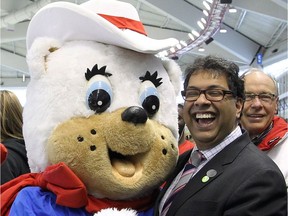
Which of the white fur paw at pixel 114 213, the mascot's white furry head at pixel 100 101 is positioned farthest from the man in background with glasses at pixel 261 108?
the white fur paw at pixel 114 213

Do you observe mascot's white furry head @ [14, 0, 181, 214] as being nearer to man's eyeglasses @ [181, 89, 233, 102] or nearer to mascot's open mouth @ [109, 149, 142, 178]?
mascot's open mouth @ [109, 149, 142, 178]

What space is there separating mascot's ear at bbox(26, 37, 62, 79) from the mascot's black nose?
438mm

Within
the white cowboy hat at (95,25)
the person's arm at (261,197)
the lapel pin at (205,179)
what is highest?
the white cowboy hat at (95,25)

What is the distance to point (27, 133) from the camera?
6.13 feet

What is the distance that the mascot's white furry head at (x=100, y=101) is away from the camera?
5.56ft

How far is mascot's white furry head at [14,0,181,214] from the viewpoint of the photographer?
1695 millimetres

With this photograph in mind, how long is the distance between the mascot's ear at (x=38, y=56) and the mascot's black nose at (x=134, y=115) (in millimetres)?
438

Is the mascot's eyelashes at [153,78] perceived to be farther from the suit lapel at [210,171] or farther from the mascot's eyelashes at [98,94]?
the suit lapel at [210,171]

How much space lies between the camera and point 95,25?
1.84 m

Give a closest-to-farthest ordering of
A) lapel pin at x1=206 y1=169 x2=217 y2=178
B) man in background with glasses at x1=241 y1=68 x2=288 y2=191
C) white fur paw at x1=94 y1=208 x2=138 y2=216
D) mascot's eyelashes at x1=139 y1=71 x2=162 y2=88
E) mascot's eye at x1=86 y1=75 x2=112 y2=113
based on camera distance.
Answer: white fur paw at x1=94 y1=208 x2=138 y2=216
lapel pin at x1=206 y1=169 x2=217 y2=178
mascot's eye at x1=86 y1=75 x2=112 y2=113
mascot's eyelashes at x1=139 y1=71 x2=162 y2=88
man in background with glasses at x1=241 y1=68 x2=288 y2=191

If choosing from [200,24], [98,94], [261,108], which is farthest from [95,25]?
[200,24]

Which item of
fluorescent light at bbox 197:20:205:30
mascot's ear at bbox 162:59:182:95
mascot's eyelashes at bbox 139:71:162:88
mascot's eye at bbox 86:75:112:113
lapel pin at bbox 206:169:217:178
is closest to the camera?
lapel pin at bbox 206:169:217:178

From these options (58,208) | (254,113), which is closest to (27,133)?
(58,208)

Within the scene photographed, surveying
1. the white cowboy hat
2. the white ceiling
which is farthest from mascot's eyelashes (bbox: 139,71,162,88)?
the white ceiling
